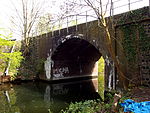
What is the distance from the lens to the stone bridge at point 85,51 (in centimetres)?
779

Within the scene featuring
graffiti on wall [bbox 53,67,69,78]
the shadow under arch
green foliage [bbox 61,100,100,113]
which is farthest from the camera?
graffiti on wall [bbox 53,67,69,78]

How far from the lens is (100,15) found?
7.62 metres

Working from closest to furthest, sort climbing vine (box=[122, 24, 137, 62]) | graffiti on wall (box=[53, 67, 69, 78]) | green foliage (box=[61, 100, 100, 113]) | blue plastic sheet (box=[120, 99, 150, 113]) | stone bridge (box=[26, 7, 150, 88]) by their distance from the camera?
blue plastic sheet (box=[120, 99, 150, 113]) < green foliage (box=[61, 100, 100, 113]) < stone bridge (box=[26, 7, 150, 88]) < climbing vine (box=[122, 24, 137, 62]) < graffiti on wall (box=[53, 67, 69, 78])

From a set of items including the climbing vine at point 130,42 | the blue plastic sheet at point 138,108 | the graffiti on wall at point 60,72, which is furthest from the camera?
the graffiti on wall at point 60,72

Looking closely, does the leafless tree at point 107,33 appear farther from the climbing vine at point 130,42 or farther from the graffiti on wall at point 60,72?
the graffiti on wall at point 60,72

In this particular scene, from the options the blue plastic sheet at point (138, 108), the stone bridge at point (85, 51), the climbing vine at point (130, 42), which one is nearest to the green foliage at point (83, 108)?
the blue plastic sheet at point (138, 108)

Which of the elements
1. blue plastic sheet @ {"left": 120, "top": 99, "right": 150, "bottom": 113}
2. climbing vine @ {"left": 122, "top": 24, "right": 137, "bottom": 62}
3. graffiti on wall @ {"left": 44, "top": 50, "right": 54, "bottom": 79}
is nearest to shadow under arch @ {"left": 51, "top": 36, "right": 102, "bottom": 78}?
graffiti on wall @ {"left": 44, "top": 50, "right": 54, "bottom": 79}

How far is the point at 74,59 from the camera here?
18.0 meters

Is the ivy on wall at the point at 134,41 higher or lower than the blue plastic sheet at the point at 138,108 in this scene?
Answer: higher

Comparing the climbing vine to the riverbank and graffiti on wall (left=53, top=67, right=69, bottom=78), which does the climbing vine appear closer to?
the riverbank

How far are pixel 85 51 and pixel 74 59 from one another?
1.56 m

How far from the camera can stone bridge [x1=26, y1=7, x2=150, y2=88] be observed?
7793mm

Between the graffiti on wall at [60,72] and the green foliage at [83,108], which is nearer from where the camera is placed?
the green foliage at [83,108]

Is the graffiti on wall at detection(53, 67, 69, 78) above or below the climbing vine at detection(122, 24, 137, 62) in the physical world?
below
